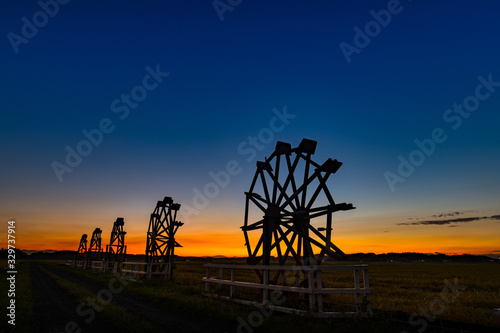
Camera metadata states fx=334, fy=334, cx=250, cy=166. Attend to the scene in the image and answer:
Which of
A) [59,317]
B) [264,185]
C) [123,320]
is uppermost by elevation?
[264,185]

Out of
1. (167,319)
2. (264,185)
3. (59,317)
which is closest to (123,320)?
(167,319)

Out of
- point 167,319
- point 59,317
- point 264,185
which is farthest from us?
point 264,185

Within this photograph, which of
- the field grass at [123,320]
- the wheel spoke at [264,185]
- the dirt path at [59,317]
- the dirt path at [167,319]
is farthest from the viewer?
the wheel spoke at [264,185]

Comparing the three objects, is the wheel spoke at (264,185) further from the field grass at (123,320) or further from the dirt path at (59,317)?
the dirt path at (59,317)

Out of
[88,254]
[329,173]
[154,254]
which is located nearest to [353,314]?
[329,173]

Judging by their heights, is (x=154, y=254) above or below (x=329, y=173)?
below

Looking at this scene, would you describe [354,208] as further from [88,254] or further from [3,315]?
[88,254]

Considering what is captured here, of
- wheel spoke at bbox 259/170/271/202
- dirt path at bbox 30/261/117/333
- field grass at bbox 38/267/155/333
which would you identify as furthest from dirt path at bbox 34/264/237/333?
wheel spoke at bbox 259/170/271/202

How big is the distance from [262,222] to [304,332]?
Answer: 313 inches

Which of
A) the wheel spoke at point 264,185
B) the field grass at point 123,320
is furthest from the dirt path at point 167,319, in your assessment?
the wheel spoke at point 264,185

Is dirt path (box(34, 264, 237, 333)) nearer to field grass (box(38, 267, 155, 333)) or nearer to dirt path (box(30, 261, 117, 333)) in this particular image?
dirt path (box(30, 261, 117, 333))

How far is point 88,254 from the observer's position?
54250 millimetres

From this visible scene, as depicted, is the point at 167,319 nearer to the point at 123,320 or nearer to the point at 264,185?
the point at 123,320

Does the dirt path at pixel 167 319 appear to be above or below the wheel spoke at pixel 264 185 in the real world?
below
